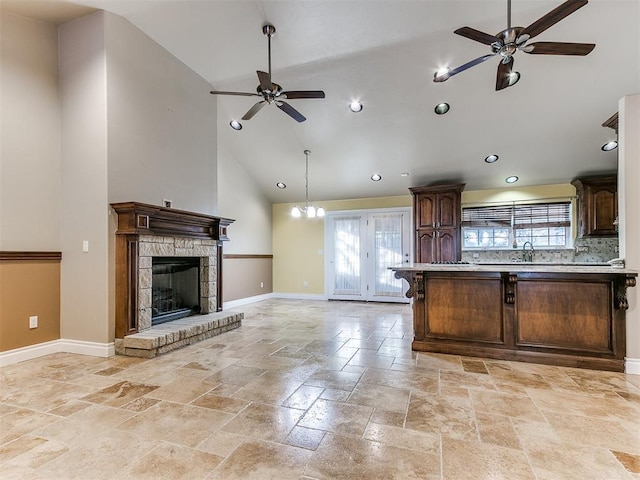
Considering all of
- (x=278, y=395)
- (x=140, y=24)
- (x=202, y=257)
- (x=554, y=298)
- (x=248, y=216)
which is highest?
(x=140, y=24)

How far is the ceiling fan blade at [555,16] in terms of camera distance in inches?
90.0

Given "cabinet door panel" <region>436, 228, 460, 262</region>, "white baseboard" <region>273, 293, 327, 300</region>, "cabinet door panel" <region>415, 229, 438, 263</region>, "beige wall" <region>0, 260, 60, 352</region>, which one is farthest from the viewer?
"white baseboard" <region>273, 293, 327, 300</region>

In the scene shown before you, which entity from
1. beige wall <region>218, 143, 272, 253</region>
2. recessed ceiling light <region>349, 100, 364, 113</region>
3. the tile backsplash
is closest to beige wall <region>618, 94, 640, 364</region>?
recessed ceiling light <region>349, 100, 364, 113</region>

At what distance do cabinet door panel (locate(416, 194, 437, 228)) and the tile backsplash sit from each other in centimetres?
129

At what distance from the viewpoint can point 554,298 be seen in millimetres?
3170

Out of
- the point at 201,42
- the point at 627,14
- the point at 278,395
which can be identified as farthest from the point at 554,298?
the point at 201,42

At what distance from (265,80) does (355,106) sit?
195 cm

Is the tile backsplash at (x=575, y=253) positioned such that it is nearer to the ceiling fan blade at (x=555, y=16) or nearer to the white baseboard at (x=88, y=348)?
the ceiling fan blade at (x=555, y=16)

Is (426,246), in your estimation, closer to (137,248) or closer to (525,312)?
(525,312)

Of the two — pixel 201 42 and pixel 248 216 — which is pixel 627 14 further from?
pixel 248 216

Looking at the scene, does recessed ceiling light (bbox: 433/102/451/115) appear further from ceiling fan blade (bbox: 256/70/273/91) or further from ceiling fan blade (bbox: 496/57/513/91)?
ceiling fan blade (bbox: 256/70/273/91)

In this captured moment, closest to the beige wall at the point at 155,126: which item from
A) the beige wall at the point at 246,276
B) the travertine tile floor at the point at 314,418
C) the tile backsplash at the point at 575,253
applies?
the beige wall at the point at 246,276

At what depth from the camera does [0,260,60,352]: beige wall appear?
320cm

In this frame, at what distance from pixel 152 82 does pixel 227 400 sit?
148 inches
